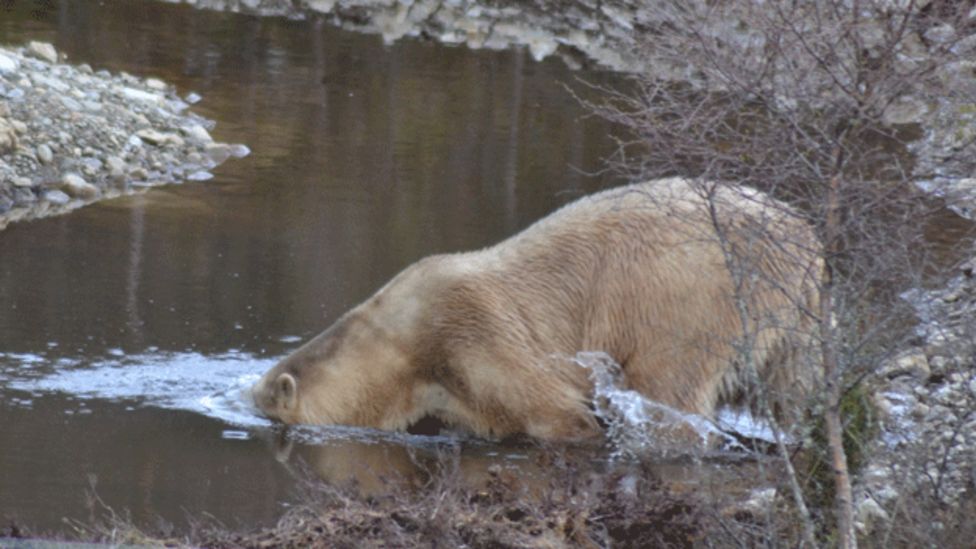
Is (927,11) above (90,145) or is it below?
above

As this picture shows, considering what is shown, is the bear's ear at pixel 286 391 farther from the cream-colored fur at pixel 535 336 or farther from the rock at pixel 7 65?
the rock at pixel 7 65

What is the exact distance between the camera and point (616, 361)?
8258 mm

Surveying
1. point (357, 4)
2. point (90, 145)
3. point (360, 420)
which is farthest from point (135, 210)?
point (357, 4)

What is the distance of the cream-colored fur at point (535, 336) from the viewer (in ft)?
26.5

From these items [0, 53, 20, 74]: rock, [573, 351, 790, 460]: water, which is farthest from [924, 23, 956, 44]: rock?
[0, 53, 20, 74]: rock

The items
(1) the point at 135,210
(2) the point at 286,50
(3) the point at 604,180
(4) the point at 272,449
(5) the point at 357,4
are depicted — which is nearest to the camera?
(4) the point at 272,449

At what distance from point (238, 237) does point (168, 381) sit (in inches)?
133

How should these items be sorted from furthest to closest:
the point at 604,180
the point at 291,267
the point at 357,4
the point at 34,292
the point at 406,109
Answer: the point at 357,4 < the point at 406,109 < the point at 604,180 < the point at 291,267 < the point at 34,292

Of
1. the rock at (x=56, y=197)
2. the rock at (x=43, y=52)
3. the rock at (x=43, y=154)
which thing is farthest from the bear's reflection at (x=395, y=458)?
the rock at (x=43, y=52)

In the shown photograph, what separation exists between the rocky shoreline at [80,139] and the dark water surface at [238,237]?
14.2 inches

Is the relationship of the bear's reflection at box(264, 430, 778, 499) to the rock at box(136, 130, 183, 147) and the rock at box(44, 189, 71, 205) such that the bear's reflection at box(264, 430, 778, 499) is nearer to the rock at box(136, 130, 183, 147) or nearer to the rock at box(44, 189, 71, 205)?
the rock at box(44, 189, 71, 205)

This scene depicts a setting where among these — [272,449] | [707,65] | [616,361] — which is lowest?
[272,449]

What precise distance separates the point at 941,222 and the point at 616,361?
6.72 meters

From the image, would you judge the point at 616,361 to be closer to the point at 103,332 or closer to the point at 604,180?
the point at 103,332
